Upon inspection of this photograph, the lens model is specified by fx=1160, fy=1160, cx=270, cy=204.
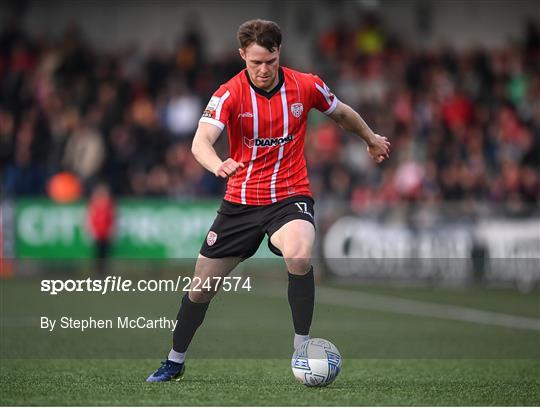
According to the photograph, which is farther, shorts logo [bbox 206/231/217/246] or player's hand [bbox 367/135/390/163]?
player's hand [bbox 367/135/390/163]

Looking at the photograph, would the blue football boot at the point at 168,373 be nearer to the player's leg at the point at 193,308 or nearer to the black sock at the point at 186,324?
the player's leg at the point at 193,308

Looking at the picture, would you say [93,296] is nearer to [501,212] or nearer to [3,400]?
[3,400]

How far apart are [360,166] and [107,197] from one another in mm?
4764

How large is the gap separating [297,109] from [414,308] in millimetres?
7983

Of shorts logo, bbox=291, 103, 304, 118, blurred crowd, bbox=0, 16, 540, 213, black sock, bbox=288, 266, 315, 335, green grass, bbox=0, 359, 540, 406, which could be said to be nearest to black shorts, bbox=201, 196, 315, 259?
black sock, bbox=288, 266, 315, 335

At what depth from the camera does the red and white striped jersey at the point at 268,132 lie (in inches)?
296

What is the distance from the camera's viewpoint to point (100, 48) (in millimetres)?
25672

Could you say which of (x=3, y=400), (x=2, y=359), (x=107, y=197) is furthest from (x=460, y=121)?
(x=3, y=400)

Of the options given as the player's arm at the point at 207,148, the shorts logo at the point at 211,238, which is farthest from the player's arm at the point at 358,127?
the shorts logo at the point at 211,238

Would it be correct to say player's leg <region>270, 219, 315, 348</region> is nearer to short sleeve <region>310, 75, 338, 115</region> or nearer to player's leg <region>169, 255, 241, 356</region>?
player's leg <region>169, 255, 241, 356</region>

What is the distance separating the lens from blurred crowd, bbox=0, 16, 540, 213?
20297 mm

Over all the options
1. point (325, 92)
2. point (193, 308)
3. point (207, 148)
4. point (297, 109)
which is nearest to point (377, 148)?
point (325, 92)

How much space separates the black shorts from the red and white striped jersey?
0.06 metres

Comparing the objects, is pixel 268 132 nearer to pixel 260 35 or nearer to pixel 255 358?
pixel 260 35
